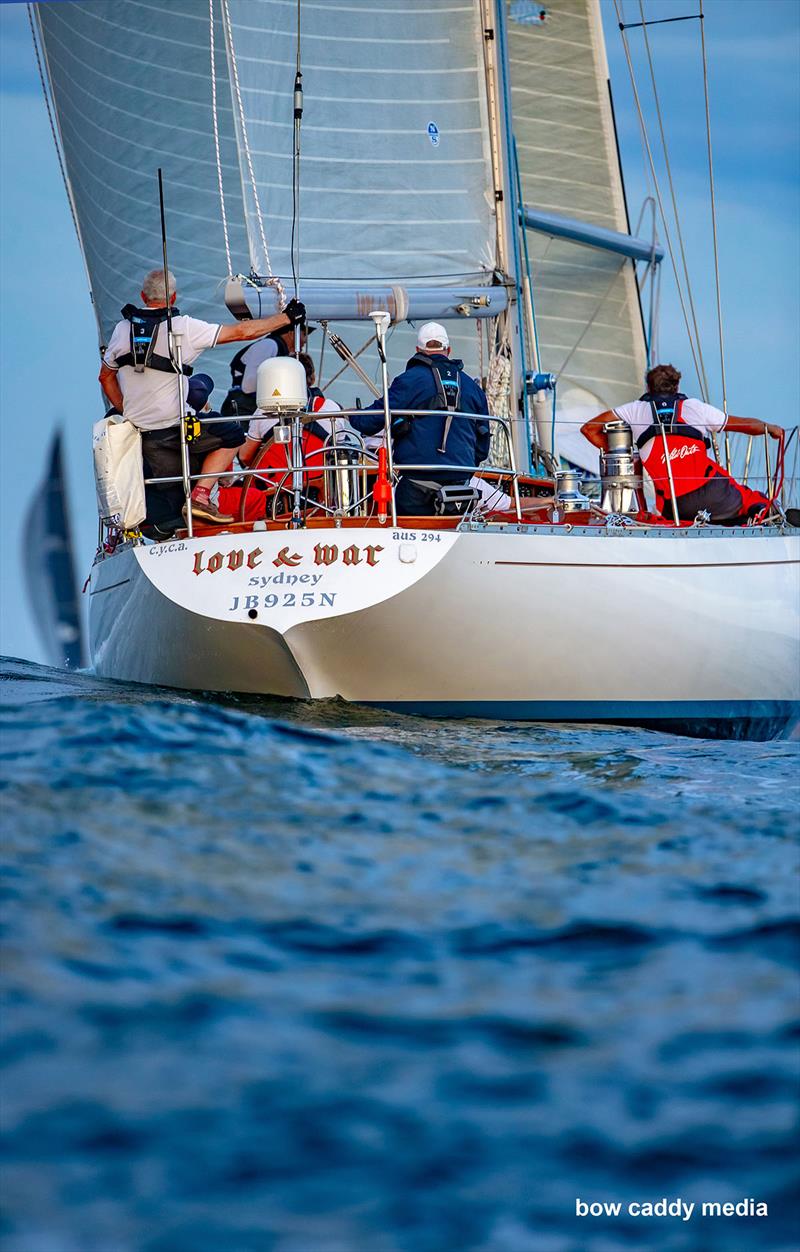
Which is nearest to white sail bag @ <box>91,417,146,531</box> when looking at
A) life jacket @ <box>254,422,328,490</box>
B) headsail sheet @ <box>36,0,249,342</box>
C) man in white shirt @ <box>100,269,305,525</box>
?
man in white shirt @ <box>100,269,305,525</box>

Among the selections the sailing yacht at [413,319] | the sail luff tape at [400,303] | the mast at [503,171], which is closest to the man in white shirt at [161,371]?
the sailing yacht at [413,319]

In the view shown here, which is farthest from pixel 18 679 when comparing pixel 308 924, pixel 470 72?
pixel 470 72

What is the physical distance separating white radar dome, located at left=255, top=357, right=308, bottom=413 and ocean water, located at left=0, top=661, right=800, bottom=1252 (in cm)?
236

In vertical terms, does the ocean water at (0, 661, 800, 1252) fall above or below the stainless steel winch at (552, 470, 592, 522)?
below

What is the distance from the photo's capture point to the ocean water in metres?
1.43

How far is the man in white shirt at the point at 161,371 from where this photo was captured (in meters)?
5.78

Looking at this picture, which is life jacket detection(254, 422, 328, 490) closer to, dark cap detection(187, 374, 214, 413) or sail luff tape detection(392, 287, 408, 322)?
dark cap detection(187, 374, 214, 413)

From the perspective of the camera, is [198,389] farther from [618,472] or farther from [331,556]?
[618,472]

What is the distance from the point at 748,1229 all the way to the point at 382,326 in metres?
4.31

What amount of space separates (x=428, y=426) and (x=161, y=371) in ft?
3.41

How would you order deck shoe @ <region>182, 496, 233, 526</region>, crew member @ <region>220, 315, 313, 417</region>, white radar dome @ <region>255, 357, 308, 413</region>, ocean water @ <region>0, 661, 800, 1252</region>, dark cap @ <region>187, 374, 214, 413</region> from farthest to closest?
crew member @ <region>220, 315, 313, 417</region> → dark cap @ <region>187, 374, 214, 413</region> → deck shoe @ <region>182, 496, 233, 526</region> → white radar dome @ <region>255, 357, 308, 413</region> → ocean water @ <region>0, 661, 800, 1252</region>

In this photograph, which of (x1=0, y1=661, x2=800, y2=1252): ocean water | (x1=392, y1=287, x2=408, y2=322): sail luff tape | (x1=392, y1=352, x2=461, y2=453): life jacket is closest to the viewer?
(x1=0, y1=661, x2=800, y2=1252): ocean water

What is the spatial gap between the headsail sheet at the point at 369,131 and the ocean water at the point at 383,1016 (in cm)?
522

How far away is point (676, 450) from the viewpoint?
249 inches
